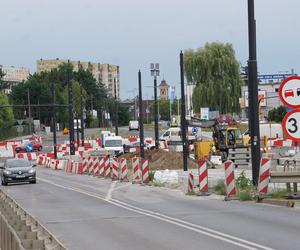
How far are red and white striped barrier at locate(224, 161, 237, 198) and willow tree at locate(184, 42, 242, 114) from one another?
231 feet

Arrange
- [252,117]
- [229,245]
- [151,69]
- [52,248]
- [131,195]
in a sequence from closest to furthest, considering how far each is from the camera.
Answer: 1. [52,248]
2. [229,245]
3. [252,117]
4. [131,195]
5. [151,69]

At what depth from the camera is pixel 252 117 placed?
24.1 m

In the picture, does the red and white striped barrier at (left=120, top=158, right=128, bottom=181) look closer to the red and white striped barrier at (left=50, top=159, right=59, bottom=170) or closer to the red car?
the red and white striped barrier at (left=50, top=159, right=59, bottom=170)

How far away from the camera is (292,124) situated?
59.0ft

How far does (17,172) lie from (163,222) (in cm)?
2225

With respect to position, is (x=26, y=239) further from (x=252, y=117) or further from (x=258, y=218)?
(x=252, y=117)

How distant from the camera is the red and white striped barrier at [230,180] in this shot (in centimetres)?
2302

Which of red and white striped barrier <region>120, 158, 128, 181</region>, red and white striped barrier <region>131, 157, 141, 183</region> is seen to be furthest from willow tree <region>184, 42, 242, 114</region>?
red and white striped barrier <region>131, 157, 141, 183</region>

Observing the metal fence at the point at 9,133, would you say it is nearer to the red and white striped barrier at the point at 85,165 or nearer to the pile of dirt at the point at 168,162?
the pile of dirt at the point at 168,162

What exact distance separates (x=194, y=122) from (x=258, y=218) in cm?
3803

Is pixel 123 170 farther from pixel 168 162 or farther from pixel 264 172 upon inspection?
pixel 264 172

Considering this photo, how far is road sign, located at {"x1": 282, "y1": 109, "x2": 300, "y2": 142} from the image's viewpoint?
17859mm

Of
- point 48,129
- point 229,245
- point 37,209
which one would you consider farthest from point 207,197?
point 48,129

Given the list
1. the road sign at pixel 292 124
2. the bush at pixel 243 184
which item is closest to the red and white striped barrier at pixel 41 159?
the bush at pixel 243 184
